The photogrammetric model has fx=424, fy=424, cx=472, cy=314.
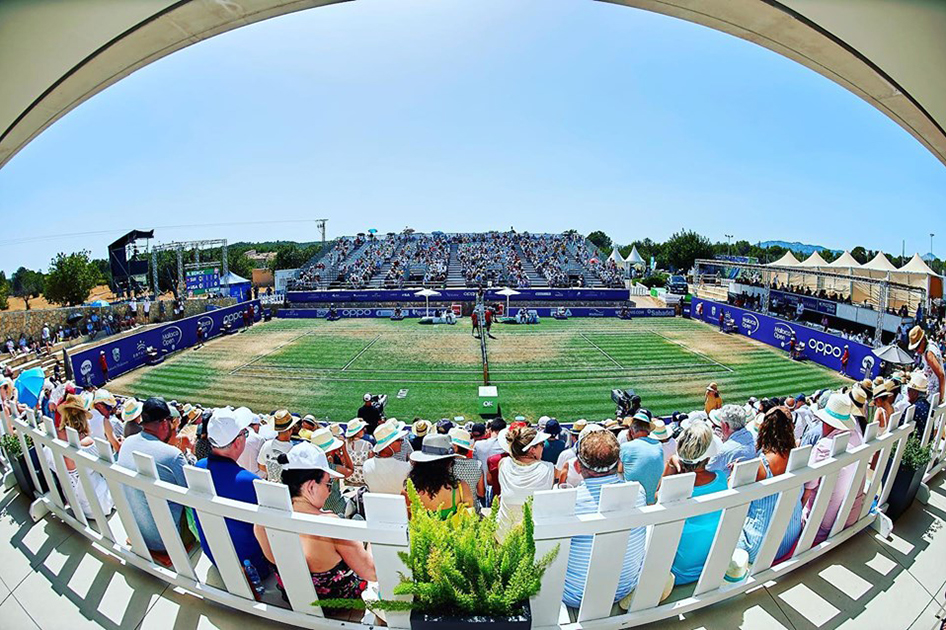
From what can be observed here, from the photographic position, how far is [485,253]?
44781mm

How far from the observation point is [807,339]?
16.6 m

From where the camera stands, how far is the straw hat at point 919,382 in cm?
433

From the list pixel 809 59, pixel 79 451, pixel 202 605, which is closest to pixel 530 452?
pixel 202 605

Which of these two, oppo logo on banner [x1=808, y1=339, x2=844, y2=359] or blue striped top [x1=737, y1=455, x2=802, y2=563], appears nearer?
blue striped top [x1=737, y1=455, x2=802, y2=563]

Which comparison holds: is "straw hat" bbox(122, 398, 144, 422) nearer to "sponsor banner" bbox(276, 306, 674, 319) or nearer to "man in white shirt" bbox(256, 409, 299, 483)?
"man in white shirt" bbox(256, 409, 299, 483)

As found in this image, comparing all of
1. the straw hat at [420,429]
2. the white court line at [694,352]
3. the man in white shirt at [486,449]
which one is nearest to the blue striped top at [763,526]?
the man in white shirt at [486,449]

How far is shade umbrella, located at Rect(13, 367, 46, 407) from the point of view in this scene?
550cm

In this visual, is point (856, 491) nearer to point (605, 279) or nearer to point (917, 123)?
point (917, 123)

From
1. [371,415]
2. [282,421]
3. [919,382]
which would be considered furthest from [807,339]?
[282,421]

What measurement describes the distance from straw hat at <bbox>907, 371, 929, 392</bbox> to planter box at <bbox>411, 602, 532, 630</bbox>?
16.3 ft

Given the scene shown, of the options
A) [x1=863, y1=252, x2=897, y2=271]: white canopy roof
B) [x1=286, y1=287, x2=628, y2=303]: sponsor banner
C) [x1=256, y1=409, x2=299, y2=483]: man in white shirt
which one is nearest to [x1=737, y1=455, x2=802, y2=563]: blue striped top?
[x1=256, y1=409, x2=299, y2=483]: man in white shirt

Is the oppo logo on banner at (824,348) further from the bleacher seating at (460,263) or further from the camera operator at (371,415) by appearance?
the bleacher seating at (460,263)

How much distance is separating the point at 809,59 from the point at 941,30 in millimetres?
438

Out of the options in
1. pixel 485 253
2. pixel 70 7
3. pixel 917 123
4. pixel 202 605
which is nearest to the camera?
pixel 70 7
